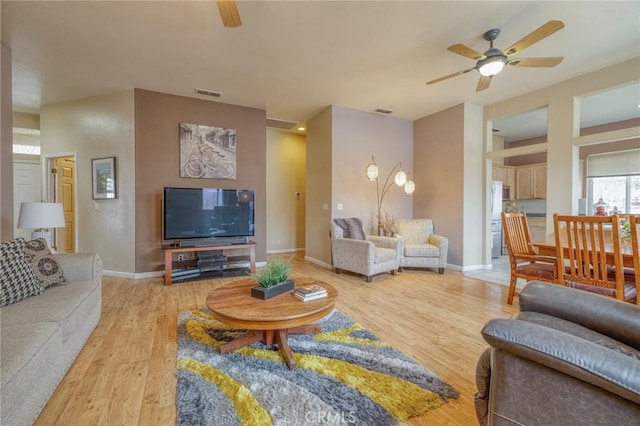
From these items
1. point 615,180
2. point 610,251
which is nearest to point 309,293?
point 610,251

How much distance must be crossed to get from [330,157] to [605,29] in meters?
3.51

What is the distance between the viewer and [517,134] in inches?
259

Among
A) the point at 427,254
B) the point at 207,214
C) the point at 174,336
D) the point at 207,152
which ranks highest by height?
the point at 207,152

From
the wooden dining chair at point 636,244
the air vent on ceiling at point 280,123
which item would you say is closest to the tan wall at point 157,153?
the air vent on ceiling at point 280,123

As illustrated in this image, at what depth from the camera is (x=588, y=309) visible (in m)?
1.31

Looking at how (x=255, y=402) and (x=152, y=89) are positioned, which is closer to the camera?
(x=255, y=402)

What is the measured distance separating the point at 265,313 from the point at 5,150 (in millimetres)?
3384

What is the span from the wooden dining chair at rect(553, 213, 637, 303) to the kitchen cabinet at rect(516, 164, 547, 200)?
4.57m

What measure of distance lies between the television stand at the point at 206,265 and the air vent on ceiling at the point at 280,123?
106 inches

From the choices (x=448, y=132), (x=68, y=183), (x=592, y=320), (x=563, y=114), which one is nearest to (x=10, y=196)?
(x=68, y=183)

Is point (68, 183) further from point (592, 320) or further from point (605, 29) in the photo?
point (605, 29)

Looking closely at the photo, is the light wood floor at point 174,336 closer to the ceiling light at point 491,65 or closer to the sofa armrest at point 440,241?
the sofa armrest at point 440,241

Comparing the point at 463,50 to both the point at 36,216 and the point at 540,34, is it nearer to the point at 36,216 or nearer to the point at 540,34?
the point at 540,34

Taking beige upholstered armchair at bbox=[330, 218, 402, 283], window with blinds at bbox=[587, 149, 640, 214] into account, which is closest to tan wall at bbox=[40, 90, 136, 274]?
beige upholstered armchair at bbox=[330, 218, 402, 283]
